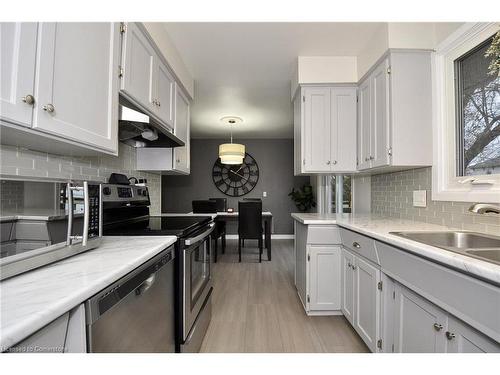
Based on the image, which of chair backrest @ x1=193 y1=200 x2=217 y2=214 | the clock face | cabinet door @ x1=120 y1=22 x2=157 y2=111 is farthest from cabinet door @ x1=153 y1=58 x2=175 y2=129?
the clock face

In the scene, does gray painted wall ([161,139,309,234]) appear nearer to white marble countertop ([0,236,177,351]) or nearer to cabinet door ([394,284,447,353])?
cabinet door ([394,284,447,353])

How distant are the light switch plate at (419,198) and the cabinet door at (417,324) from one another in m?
0.92

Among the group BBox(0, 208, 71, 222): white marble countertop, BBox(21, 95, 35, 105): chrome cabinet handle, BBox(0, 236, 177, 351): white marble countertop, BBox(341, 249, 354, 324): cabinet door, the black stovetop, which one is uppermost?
BBox(21, 95, 35, 105): chrome cabinet handle

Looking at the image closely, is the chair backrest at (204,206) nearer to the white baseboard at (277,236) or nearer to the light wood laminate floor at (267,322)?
the light wood laminate floor at (267,322)

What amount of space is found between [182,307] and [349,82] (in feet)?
8.26

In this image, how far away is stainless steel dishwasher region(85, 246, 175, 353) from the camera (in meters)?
0.68

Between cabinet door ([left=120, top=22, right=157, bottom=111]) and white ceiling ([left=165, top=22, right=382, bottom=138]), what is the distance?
49cm

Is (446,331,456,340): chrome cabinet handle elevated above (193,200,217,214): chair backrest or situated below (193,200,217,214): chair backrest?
below

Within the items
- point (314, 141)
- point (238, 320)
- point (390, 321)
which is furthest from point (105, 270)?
point (314, 141)

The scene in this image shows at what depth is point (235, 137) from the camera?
233 inches

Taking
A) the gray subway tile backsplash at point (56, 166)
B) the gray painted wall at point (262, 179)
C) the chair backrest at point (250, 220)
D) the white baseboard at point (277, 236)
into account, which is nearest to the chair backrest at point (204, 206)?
the chair backrest at point (250, 220)

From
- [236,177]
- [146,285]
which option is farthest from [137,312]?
[236,177]

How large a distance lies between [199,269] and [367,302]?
1.18 m

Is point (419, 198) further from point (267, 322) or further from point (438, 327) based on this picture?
point (267, 322)
